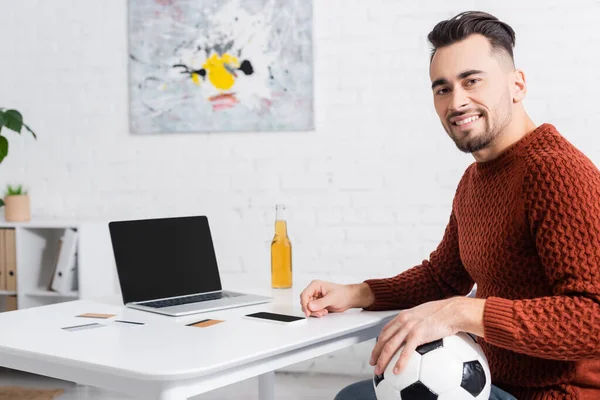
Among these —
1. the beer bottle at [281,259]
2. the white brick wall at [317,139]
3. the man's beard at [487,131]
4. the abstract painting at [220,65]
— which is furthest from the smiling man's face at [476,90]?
the abstract painting at [220,65]

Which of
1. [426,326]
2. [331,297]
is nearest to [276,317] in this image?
[331,297]

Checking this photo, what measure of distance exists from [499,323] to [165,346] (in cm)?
65

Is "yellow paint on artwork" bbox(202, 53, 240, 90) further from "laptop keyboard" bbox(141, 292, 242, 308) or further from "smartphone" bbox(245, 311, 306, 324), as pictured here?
"smartphone" bbox(245, 311, 306, 324)

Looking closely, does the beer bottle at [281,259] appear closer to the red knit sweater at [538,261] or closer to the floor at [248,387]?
the red knit sweater at [538,261]

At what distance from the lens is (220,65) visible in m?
3.71

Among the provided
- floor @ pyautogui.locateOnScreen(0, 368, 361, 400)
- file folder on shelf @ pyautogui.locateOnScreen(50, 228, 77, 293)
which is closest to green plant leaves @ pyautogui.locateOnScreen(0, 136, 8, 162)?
file folder on shelf @ pyautogui.locateOnScreen(50, 228, 77, 293)

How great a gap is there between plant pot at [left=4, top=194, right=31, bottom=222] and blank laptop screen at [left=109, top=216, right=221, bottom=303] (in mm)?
1961

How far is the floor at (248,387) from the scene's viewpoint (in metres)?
3.40

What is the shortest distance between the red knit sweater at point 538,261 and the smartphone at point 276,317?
1.40ft

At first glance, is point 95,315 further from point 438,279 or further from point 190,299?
point 438,279

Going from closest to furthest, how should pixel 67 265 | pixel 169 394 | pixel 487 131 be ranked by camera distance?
pixel 169 394 < pixel 487 131 < pixel 67 265

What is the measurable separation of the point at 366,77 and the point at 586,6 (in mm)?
966

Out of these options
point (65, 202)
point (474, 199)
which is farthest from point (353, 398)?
point (65, 202)

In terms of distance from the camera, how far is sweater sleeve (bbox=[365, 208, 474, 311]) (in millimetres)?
2012
